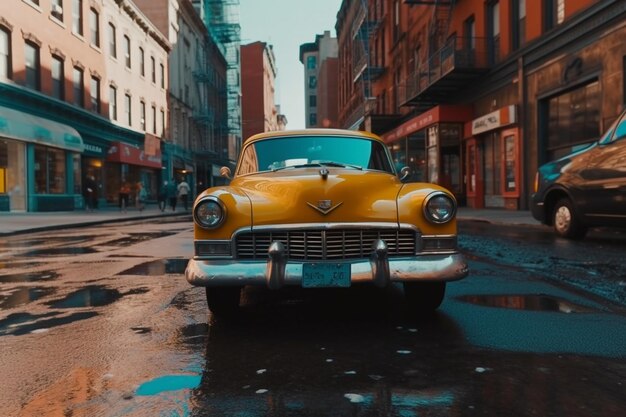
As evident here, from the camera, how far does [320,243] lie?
Result: 12.9 ft

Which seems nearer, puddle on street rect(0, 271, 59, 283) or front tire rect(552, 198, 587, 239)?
puddle on street rect(0, 271, 59, 283)

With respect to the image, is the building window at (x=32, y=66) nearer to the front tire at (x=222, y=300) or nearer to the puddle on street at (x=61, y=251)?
the puddle on street at (x=61, y=251)

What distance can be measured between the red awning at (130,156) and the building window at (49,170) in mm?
4765

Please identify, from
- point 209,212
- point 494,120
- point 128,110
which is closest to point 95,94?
point 128,110

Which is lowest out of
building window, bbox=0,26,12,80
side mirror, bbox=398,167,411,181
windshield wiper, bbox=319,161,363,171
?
side mirror, bbox=398,167,411,181

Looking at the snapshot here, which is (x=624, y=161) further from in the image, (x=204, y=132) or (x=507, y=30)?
(x=204, y=132)

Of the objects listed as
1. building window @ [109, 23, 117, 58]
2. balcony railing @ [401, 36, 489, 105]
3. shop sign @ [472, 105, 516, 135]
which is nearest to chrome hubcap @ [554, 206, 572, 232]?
shop sign @ [472, 105, 516, 135]

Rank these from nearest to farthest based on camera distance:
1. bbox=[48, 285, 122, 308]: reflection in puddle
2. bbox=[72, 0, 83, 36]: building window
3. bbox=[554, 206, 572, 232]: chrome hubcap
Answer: bbox=[48, 285, 122, 308]: reflection in puddle
bbox=[554, 206, 572, 232]: chrome hubcap
bbox=[72, 0, 83, 36]: building window

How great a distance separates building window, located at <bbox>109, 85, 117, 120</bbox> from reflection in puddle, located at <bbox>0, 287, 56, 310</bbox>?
24.9 metres

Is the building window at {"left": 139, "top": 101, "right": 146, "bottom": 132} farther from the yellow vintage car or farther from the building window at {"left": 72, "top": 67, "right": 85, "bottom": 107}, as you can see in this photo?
the yellow vintage car

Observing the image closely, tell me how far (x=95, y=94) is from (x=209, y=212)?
2582 cm

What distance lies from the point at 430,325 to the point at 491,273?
2623 mm

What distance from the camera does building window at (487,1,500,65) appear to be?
21000 millimetres

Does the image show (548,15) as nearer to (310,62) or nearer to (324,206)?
(324,206)
